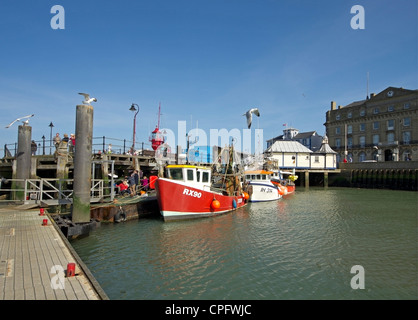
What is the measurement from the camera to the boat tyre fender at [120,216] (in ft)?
55.0

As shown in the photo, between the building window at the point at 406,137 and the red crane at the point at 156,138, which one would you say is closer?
the red crane at the point at 156,138

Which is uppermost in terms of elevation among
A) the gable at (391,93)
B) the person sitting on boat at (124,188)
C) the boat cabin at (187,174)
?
the gable at (391,93)

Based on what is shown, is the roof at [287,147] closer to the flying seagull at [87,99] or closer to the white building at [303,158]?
the white building at [303,158]

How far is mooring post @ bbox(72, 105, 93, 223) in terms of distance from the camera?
522 inches

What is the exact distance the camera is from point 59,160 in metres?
19.5

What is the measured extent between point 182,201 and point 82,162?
6.73 meters

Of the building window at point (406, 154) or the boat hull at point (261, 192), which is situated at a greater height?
the building window at point (406, 154)

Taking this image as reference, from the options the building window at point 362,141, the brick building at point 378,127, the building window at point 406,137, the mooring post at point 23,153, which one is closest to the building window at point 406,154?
the brick building at point 378,127

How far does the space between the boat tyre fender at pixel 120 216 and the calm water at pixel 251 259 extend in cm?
67

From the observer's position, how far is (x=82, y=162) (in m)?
13.2

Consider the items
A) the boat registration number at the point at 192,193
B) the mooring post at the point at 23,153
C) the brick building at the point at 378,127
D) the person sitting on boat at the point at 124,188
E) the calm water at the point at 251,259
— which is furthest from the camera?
the brick building at the point at 378,127

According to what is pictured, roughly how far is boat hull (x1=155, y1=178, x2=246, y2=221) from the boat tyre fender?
222 cm

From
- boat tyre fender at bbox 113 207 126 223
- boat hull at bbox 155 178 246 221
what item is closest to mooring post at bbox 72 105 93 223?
boat tyre fender at bbox 113 207 126 223

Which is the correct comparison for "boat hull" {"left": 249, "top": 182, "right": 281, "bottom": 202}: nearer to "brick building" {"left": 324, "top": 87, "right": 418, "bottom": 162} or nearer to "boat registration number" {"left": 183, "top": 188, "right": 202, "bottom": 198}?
"boat registration number" {"left": 183, "top": 188, "right": 202, "bottom": 198}
